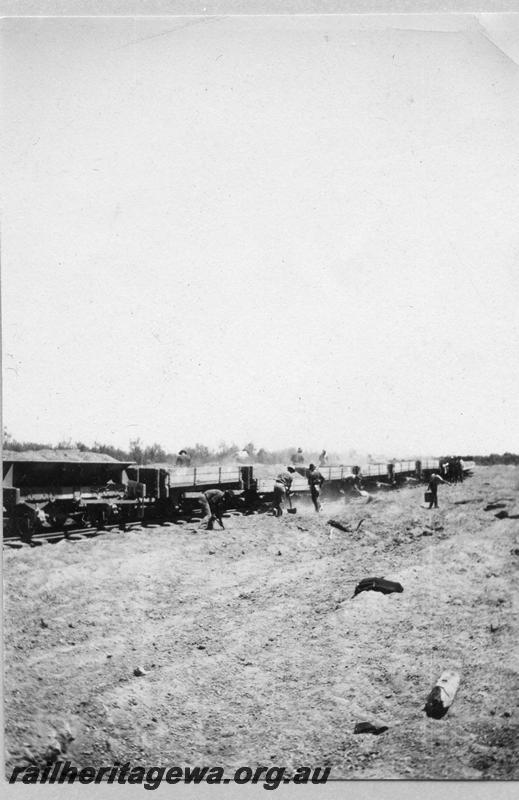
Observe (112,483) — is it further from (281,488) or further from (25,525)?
(281,488)

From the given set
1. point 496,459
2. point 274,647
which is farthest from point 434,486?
point 274,647

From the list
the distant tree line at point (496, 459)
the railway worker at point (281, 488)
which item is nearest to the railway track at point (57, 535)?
the railway worker at point (281, 488)

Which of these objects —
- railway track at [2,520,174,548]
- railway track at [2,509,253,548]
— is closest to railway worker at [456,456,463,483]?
railway track at [2,509,253,548]

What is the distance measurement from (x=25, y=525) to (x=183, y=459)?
0.92m

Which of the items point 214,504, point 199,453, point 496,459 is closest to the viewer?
point 496,459

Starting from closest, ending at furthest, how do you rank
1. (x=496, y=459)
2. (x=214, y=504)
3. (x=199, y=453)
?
1. (x=496, y=459)
2. (x=199, y=453)
3. (x=214, y=504)

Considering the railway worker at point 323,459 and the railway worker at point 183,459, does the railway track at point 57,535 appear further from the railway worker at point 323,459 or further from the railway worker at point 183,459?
the railway worker at point 323,459

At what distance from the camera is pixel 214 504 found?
3.35m

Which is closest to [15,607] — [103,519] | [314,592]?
[103,519]

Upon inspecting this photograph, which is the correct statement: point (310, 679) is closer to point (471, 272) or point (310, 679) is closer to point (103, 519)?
point (103, 519)

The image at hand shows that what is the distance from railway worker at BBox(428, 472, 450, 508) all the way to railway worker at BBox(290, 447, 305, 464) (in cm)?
70

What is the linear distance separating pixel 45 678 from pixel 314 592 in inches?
57.8

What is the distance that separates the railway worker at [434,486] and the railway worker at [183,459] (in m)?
1.32

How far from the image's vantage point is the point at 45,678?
119 inches
